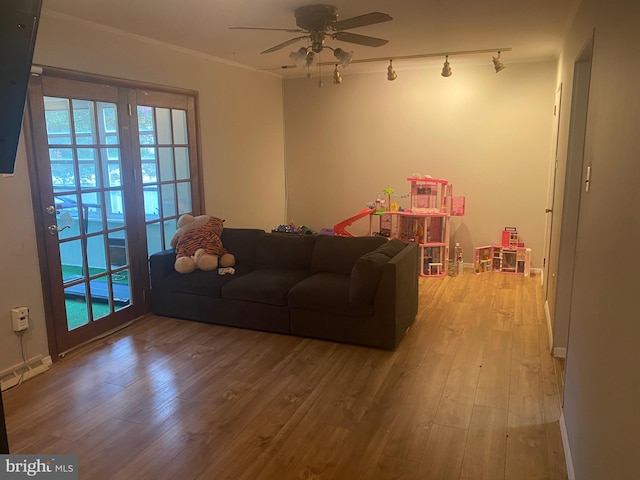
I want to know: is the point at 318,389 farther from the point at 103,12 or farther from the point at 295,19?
the point at 103,12

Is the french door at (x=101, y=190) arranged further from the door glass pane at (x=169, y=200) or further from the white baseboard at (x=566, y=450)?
the white baseboard at (x=566, y=450)

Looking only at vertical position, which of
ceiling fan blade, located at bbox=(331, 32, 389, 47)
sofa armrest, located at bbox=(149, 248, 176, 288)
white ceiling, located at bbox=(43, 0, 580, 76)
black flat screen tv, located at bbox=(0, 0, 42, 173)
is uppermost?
white ceiling, located at bbox=(43, 0, 580, 76)

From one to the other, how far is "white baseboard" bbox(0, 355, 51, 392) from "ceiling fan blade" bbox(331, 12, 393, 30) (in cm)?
308

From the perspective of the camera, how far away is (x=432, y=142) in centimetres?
611

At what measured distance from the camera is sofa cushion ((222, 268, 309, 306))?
3951 mm

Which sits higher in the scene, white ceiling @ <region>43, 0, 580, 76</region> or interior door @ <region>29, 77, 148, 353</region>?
white ceiling @ <region>43, 0, 580, 76</region>

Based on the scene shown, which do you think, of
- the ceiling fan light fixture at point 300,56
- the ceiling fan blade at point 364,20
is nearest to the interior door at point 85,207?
the ceiling fan light fixture at point 300,56

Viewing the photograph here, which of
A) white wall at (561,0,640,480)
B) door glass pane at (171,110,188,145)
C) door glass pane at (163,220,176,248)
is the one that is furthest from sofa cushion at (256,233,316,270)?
white wall at (561,0,640,480)

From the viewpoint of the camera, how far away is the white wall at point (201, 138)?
326cm

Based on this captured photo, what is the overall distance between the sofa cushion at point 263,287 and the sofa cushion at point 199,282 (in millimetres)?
89

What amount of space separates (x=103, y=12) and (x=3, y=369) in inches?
99.8

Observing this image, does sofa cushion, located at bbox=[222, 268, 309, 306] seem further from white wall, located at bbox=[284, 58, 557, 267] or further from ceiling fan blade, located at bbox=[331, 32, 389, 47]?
white wall, located at bbox=[284, 58, 557, 267]

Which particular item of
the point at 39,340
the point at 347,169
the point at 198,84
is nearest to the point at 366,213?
the point at 347,169

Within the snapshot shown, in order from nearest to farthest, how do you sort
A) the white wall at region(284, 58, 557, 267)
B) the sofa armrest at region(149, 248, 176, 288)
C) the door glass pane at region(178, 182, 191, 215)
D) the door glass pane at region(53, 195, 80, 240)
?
the door glass pane at region(53, 195, 80, 240), the sofa armrest at region(149, 248, 176, 288), the door glass pane at region(178, 182, 191, 215), the white wall at region(284, 58, 557, 267)
